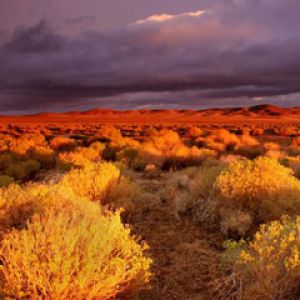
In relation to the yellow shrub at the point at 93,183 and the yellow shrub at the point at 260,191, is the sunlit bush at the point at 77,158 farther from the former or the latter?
the yellow shrub at the point at 260,191

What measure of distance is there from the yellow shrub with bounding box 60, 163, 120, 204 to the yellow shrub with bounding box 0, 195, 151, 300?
3672 mm

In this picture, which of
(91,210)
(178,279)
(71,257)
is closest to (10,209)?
(91,210)

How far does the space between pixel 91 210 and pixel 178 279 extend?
1677 mm

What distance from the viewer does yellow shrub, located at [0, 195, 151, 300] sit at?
4289 mm

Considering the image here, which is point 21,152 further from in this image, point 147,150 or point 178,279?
point 178,279

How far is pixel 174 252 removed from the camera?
278 inches

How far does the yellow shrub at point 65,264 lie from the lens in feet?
14.1

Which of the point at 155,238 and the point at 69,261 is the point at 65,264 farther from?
the point at 155,238

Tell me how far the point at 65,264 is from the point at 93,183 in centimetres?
460

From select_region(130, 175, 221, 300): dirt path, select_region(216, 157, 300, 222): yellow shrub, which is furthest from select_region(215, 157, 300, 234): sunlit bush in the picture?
select_region(130, 175, 221, 300): dirt path

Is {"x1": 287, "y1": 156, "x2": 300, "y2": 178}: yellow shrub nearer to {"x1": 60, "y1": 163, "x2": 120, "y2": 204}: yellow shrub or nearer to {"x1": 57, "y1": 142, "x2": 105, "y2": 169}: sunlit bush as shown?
{"x1": 60, "y1": 163, "x2": 120, "y2": 204}: yellow shrub

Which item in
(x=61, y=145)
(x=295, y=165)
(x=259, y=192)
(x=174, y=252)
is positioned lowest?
(x=174, y=252)

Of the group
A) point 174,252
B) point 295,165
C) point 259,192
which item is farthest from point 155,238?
point 295,165

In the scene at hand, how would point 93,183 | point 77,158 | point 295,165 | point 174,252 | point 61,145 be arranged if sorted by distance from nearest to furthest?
point 174,252 < point 93,183 < point 295,165 < point 77,158 < point 61,145
